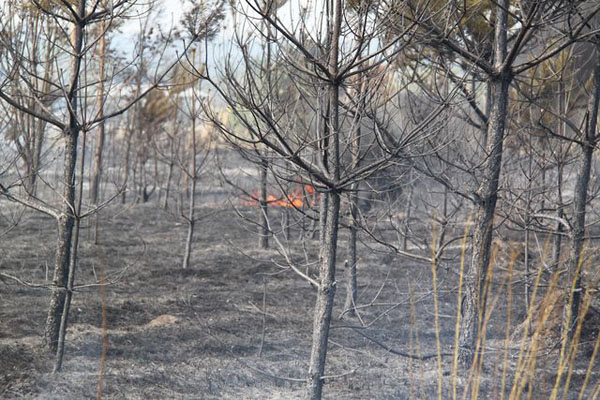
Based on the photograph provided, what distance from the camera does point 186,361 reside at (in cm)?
670

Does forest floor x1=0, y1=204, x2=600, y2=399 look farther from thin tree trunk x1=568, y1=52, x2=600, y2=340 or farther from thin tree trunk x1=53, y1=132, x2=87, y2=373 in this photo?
thin tree trunk x1=568, y1=52, x2=600, y2=340

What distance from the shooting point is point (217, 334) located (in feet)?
25.4

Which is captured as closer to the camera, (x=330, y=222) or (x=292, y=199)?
(x=330, y=222)

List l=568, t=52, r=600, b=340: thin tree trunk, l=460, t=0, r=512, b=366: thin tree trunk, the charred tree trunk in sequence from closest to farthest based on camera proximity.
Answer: l=460, t=0, r=512, b=366: thin tree trunk, the charred tree trunk, l=568, t=52, r=600, b=340: thin tree trunk

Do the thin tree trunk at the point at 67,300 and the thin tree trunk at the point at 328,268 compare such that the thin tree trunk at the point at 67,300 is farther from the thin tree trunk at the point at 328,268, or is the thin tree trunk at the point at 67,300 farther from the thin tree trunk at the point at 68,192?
the thin tree trunk at the point at 328,268

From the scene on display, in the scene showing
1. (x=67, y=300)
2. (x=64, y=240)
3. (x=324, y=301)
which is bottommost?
(x=67, y=300)

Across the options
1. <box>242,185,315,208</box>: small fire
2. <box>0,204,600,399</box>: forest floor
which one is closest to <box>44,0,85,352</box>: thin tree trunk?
<box>0,204,600,399</box>: forest floor

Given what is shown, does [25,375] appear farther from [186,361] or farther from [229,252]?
[229,252]

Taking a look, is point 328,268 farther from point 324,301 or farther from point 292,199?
point 292,199

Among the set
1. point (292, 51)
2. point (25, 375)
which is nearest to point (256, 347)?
point (25, 375)

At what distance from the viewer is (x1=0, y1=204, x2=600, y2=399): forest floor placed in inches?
232

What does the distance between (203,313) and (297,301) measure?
169 centimetres

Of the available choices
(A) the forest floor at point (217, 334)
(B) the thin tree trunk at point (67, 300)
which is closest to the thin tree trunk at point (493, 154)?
(A) the forest floor at point (217, 334)

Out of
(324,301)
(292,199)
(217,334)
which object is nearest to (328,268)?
(324,301)
